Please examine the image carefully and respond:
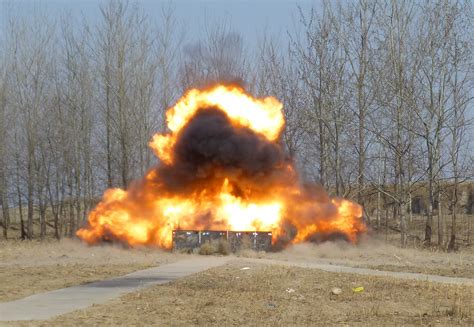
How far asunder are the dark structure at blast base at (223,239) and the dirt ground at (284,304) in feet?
25.5

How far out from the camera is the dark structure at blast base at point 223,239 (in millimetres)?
23047

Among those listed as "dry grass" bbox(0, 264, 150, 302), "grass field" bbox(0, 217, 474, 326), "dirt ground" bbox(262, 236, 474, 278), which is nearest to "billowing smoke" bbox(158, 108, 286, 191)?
"dirt ground" bbox(262, 236, 474, 278)

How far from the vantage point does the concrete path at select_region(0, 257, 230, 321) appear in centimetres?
1079

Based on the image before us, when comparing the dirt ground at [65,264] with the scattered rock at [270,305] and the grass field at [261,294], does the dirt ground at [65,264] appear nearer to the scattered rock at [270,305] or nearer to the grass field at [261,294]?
the grass field at [261,294]

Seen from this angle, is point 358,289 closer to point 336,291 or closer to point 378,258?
point 336,291

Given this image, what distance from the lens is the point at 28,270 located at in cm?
1791

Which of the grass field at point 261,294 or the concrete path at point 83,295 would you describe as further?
the concrete path at point 83,295

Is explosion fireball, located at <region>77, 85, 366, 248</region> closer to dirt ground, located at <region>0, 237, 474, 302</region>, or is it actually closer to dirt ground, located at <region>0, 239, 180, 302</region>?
dirt ground, located at <region>0, 237, 474, 302</region>

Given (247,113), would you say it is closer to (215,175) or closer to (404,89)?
(215,175)

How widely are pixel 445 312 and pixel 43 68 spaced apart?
38.4 m

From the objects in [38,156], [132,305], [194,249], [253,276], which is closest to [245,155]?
[194,249]

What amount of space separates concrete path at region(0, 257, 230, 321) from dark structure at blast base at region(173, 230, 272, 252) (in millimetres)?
4805

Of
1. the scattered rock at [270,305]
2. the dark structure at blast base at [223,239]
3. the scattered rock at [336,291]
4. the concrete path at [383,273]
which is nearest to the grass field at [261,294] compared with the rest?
the scattered rock at [270,305]

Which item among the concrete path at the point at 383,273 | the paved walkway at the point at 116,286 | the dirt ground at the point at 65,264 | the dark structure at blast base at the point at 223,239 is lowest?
the concrete path at the point at 383,273
